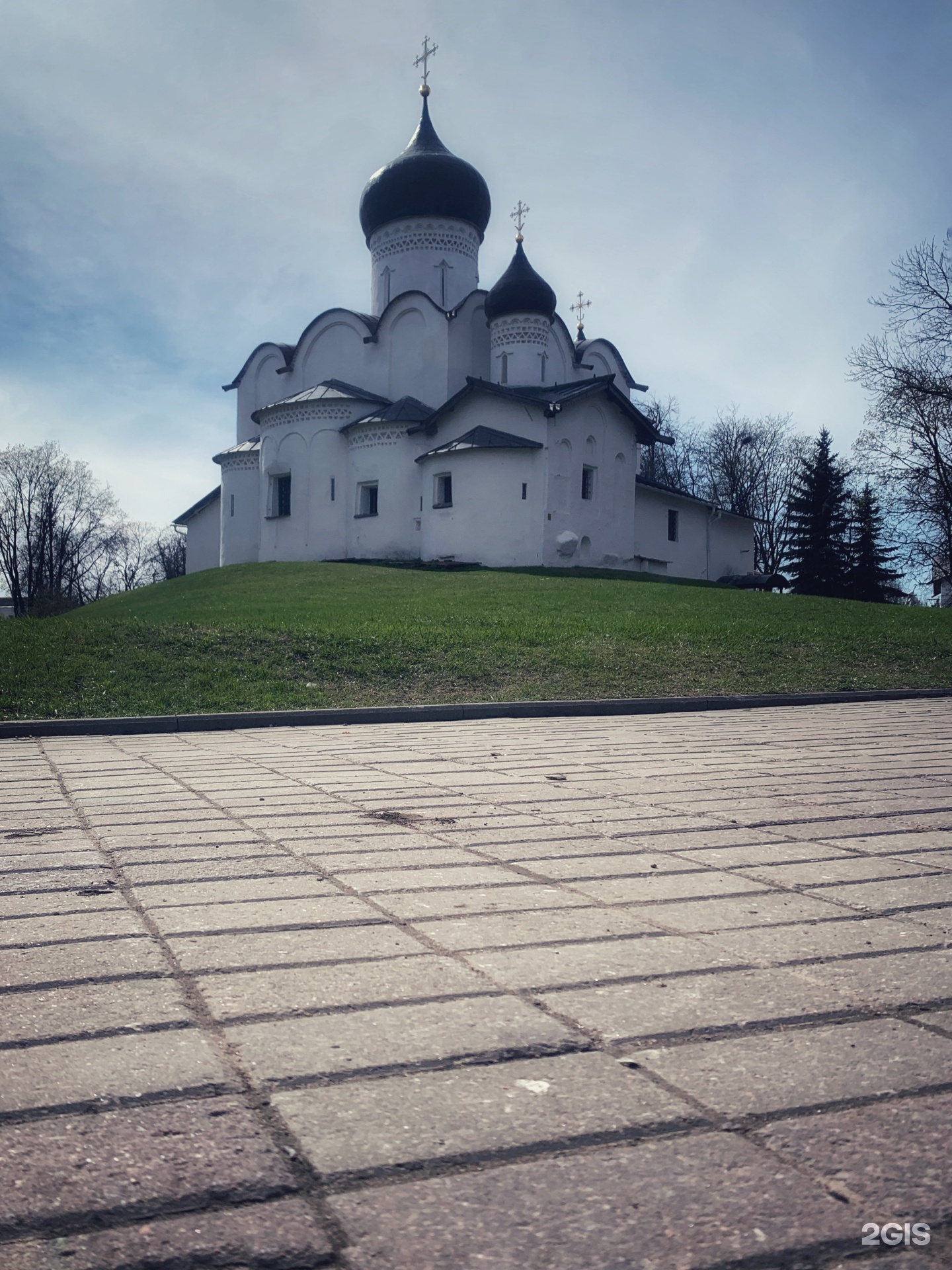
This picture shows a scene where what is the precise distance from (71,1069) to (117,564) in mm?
69940

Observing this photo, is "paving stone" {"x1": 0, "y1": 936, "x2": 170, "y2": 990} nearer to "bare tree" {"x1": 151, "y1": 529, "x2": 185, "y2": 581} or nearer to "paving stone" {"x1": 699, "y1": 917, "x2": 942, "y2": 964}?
"paving stone" {"x1": 699, "y1": 917, "x2": 942, "y2": 964}

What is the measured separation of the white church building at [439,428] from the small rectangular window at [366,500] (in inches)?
2.2

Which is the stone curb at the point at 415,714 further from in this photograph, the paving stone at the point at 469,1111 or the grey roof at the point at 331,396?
the grey roof at the point at 331,396

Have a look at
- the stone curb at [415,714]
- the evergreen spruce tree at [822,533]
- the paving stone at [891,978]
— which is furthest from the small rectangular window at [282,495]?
the paving stone at [891,978]

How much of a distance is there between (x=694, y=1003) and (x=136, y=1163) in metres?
1.29

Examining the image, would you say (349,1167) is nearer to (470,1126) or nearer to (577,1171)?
(470,1126)

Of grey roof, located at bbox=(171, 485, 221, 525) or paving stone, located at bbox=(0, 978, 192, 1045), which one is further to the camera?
grey roof, located at bbox=(171, 485, 221, 525)

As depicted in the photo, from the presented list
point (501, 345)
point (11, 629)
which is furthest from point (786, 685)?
point (501, 345)

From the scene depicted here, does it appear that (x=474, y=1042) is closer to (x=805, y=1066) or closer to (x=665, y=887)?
(x=805, y=1066)

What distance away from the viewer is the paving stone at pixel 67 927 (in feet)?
9.43

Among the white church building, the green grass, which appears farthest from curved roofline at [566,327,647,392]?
the green grass

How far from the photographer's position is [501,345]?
3831cm

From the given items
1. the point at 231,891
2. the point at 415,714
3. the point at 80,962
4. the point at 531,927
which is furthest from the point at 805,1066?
the point at 415,714

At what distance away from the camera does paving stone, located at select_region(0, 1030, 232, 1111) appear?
1922mm
